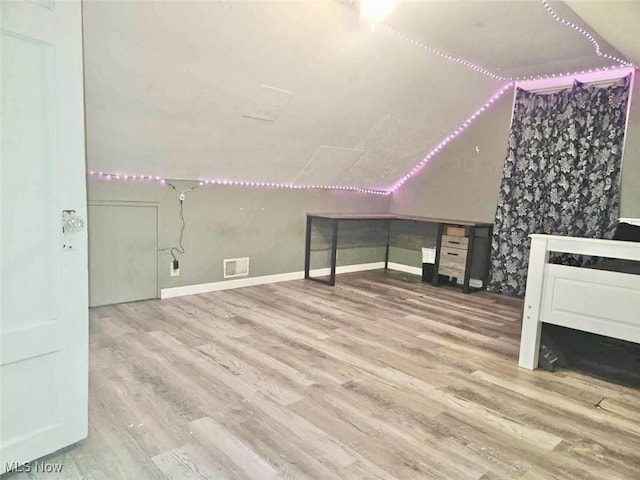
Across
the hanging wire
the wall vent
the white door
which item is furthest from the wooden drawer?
the white door

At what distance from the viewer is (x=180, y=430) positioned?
1.85 metres

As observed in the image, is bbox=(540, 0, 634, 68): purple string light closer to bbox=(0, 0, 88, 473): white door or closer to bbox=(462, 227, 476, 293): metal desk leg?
bbox=(462, 227, 476, 293): metal desk leg

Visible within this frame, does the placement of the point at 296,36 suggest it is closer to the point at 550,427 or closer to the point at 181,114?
the point at 181,114

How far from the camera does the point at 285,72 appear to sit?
123 inches

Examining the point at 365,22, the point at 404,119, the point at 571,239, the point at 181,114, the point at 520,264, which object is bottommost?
the point at 520,264

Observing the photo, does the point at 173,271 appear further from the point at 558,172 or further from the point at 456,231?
the point at 558,172

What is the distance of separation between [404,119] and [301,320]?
236cm

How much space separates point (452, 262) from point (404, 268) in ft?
3.22

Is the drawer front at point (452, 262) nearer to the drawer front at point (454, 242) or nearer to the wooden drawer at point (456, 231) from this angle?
the drawer front at point (454, 242)

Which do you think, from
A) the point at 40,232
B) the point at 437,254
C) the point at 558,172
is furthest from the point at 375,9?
the point at 437,254

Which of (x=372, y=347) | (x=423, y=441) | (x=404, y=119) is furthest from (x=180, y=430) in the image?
(x=404, y=119)

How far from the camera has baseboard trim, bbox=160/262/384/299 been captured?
396 centimetres

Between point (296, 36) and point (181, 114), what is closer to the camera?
point (296, 36)

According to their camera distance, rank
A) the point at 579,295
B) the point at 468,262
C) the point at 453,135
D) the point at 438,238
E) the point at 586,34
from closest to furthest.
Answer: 1. the point at 579,295
2. the point at 586,34
3. the point at 468,262
4. the point at 438,238
5. the point at 453,135
